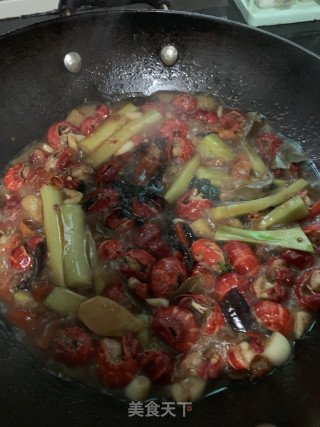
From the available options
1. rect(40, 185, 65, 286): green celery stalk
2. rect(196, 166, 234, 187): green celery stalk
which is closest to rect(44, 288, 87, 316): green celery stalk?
rect(40, 185, 65, 286): green celery stalk

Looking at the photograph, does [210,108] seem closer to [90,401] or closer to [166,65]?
[166,65]

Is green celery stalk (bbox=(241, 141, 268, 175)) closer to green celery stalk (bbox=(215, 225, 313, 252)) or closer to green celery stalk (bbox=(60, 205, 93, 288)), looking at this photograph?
green celery stalk (bbox=(215, 225, 313, 252))

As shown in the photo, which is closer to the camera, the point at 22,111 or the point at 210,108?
the point at 22,111

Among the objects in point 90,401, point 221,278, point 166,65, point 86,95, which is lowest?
point 221,278

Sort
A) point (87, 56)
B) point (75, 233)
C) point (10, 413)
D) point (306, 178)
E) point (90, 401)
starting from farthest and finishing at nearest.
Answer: point (87, 56) < point (306, 178) < point (75, 233) < point (90, 401) < point (10, 413)

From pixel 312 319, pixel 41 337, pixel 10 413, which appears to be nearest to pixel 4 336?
pixel 41 337

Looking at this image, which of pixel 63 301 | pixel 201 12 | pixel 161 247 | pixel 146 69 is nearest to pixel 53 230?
pixel 63 301

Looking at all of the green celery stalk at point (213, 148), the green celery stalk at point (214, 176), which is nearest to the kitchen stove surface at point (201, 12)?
the green celery stalk at point (213, 148)
